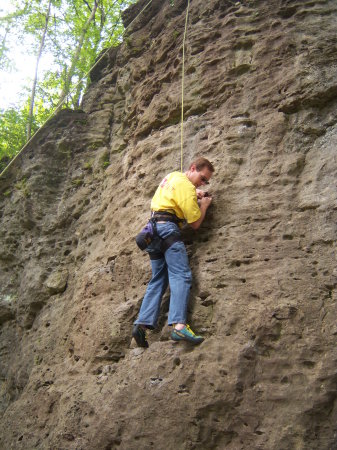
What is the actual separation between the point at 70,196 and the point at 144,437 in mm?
4931

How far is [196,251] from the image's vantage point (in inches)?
198

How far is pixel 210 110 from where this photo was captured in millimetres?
6270

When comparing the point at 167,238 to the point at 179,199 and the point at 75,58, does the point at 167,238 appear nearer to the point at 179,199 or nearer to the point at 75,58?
the point at 179,199

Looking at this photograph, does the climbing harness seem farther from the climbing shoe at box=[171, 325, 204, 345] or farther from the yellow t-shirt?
the climbing shoe at box=[171, 325, 204, 345]

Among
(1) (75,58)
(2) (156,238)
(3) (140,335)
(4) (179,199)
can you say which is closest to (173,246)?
(2) (156,238)

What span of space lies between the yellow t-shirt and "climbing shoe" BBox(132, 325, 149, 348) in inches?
49.6

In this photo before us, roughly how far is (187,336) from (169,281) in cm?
65

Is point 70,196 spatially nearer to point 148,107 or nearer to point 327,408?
point 148,107

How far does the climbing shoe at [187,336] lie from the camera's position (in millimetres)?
4227

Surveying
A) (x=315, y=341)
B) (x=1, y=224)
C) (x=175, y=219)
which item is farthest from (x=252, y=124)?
(x=1, y=224)

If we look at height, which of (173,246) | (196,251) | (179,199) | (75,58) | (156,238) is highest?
(75,58)

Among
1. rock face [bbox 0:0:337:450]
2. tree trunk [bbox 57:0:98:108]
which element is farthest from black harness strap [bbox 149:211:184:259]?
tree trunk [bbox 57:0:98:108]

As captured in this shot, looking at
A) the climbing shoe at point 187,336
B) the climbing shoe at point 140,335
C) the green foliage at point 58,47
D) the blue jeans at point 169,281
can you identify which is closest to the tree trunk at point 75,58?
the green foliage at point 58,47

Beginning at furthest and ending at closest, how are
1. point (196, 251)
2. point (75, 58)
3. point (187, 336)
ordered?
point (75, 58)
point (196, 251)
point (187, 336)
